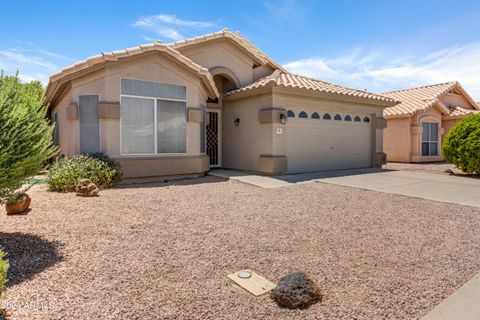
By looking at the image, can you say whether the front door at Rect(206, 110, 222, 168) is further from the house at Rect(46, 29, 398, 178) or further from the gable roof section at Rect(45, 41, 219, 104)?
the gable roof section at Rect(45, 41, 219, 104)

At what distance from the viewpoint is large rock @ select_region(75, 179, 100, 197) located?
812 centimetres

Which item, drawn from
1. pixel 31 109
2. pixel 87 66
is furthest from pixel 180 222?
pixel 87 66

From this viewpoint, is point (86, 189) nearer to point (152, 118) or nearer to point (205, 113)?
point (152, 118)

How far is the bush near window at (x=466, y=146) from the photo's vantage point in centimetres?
1273

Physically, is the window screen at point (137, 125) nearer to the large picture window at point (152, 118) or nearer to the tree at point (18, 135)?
the large picture window at point (152, 118)

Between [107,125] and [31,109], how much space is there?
5.47 meters

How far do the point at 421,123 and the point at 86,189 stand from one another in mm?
20487

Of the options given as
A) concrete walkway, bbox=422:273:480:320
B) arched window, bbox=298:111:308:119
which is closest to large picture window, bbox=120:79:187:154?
arched window, bbox=298:111:308:119

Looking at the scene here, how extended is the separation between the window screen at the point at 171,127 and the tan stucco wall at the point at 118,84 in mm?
265

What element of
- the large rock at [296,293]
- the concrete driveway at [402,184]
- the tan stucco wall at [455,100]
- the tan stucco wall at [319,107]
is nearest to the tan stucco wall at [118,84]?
the tan stucco wall at [319,107]

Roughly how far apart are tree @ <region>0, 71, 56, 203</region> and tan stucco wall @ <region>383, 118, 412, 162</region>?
2079 cm

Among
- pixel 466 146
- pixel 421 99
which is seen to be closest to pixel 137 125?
pixel 466 146

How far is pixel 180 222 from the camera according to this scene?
6000 mm

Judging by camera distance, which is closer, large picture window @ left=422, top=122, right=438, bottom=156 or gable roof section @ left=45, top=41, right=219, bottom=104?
gable roof section @ left=45, top=41, right=219, bottom=104
